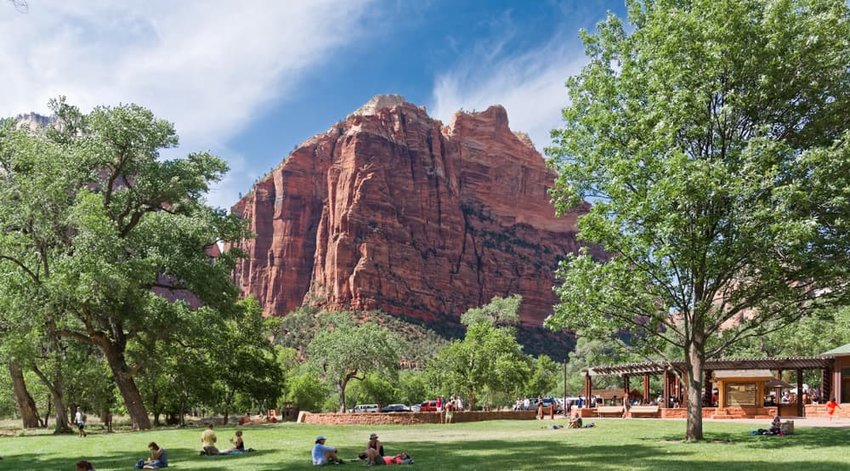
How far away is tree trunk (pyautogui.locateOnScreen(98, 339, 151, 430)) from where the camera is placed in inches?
1230

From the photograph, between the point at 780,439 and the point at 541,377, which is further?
the point at 541,377

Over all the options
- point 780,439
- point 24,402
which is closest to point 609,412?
point 780,439

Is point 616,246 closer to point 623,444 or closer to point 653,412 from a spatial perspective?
point 623,444

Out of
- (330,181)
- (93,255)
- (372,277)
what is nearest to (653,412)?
(93,255)

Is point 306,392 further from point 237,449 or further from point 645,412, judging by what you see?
point 237,449

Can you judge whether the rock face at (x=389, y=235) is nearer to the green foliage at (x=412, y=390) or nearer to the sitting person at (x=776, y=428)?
the green foliage at (x=412, y=390)

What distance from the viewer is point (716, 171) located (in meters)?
16.9

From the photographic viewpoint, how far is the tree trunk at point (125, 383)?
31250mm

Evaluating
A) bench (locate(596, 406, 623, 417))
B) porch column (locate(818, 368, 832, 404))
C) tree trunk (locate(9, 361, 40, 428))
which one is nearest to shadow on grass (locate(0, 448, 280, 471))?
tree trunk (locate(9, 361, 40, 428))

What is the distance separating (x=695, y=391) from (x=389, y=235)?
155040mm

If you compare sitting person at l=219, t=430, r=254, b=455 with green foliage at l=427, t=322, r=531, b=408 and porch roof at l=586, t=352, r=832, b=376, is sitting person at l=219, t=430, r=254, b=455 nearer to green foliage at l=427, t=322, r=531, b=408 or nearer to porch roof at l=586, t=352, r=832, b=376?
porch roof at l=586, t=352, r=832, b=376

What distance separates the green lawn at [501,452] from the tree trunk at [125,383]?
650cm

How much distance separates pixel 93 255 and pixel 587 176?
61.5 ft

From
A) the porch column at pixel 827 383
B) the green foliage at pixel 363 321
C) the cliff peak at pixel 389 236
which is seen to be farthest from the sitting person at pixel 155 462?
the cliff peak at pixel 389 236
